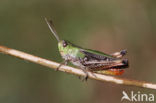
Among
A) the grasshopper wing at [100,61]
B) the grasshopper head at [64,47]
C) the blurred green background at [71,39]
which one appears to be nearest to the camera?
the grasshopper wing at [100,61]

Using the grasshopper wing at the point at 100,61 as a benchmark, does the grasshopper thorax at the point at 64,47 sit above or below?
above

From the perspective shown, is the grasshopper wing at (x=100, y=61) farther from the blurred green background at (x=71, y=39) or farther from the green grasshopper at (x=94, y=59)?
the blurred green background at (x=71, y=39)

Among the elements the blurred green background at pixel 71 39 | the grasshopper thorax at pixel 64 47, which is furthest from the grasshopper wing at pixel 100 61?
the blurred green background at pixel 71 39

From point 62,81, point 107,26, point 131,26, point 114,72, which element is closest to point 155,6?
point 131,26

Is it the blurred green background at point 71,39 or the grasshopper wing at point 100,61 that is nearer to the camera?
the grasshopper wing at point 100,61

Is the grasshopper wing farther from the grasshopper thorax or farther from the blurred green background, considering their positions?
the blurred green background

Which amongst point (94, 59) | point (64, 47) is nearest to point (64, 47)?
point (64, 47)
